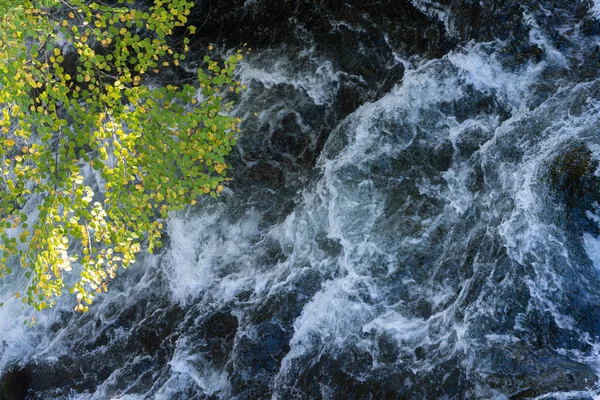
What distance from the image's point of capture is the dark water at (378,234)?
7730 mm

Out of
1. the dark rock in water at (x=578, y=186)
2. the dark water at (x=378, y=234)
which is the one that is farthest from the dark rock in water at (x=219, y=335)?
the dark rock in water at (x=578, y=186)

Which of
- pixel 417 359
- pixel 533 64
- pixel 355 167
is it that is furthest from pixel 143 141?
→ pixel 533 64

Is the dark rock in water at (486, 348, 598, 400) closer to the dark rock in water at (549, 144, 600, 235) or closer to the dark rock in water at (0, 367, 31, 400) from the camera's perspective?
the dark rock in water at (549, 144, 600, 235)

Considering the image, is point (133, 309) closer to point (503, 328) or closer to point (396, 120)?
point (396, 120)

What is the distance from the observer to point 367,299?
9023 mm

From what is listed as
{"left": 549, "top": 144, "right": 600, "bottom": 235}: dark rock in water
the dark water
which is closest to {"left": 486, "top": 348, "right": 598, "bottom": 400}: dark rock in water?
the dark water

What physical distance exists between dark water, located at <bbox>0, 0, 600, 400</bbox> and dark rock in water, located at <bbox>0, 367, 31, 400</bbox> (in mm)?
98

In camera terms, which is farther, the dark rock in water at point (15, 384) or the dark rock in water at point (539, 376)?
the dark rock in water at point (15, 384)

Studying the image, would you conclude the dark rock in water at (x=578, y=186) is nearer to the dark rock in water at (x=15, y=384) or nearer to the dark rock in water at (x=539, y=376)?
the dark rock in water at (x=539, y=376)

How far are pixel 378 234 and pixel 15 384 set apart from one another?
7.22 m

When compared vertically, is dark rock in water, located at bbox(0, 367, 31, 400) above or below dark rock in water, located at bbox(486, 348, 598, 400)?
below

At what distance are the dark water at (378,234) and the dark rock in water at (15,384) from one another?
3.9 inches

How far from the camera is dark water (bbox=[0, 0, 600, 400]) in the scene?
7.73 m

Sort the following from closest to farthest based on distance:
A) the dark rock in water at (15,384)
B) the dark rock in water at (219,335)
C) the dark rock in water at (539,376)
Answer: the dark rock in water at (539,376) → the dark rock in water at (219,335) → the dark rock in water at (15,384)
